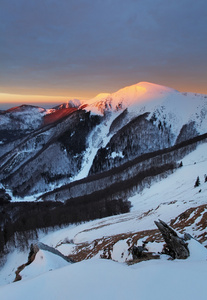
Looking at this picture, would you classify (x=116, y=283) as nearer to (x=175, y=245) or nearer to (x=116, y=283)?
(x=116, y=283)

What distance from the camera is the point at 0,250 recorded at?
73.9 m

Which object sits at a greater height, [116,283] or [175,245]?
[116,283]

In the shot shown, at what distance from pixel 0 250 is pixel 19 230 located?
11409 millimetres

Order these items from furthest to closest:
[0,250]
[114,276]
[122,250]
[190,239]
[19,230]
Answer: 1. [19,230]
2. [0,250]
3. [122,250]
4. [190,239]
5. [114,276]

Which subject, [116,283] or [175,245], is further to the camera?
[175,245]

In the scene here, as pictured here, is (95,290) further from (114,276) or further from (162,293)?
(162,293)

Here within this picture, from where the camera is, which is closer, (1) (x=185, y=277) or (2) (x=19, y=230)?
(1) (x=185, y=277)

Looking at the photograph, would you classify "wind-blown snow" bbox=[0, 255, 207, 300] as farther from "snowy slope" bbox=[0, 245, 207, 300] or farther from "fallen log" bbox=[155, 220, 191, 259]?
"fallen log" bbox=[155, 220, 191, 259]

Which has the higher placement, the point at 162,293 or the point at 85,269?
the point at 162,293

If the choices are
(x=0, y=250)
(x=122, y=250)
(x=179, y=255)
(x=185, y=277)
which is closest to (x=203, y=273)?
(x=185, y=277)

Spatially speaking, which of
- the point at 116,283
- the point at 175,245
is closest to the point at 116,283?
the point at 116,283

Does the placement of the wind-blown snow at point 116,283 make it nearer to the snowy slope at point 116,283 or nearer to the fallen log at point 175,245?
the snowy slope at point 116,283

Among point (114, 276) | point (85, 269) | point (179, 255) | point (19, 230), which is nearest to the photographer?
point (114, 276)

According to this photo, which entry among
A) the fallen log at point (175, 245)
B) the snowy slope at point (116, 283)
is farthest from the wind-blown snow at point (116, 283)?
the fallen log at point (175, 245)
